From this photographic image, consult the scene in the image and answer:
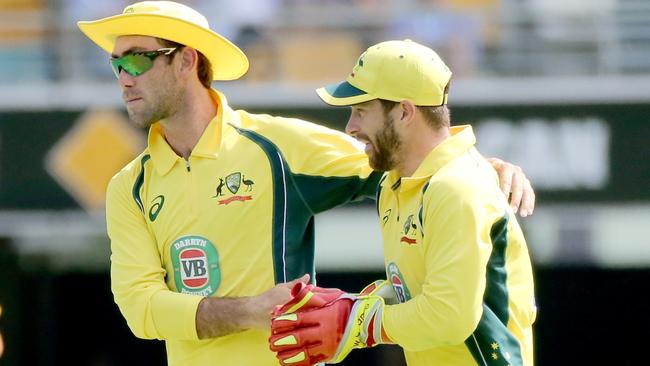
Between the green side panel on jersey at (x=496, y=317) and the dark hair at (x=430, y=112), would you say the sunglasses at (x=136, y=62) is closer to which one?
the dark hair at (x=430, y=112)

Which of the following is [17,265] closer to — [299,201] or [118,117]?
[118,117]

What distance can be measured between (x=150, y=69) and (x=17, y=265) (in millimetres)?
5052

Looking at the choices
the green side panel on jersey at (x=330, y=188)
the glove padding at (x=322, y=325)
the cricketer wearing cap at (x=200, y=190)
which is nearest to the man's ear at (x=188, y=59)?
the cricketer wearing cap at (x=200, y=190)

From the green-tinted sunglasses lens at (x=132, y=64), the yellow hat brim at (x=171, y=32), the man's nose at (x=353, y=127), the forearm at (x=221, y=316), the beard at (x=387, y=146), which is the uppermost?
the yellow hat brim at (x=171, y=32)

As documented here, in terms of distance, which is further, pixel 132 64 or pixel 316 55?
pixel 316 55

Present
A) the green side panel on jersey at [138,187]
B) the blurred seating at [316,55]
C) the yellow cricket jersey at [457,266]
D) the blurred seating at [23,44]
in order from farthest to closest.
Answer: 1. the blurred seating at [23,44]
2. the blurred seating at [316,55]
3. the green side panel on jersey at [138,187]
4. the yellow cricket jersey at [457,266]

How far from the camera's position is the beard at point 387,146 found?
377 cm

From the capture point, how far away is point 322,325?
145 inches

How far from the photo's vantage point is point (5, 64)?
28.7 ft

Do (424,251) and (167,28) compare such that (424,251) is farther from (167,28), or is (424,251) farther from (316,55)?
(316,55)

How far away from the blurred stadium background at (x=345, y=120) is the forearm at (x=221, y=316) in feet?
13.4

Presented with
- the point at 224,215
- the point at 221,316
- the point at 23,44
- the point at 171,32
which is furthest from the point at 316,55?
the point at 221,316

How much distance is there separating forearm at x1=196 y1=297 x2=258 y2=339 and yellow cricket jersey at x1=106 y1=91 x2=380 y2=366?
0.11m

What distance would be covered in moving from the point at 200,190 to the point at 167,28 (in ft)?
1.65
